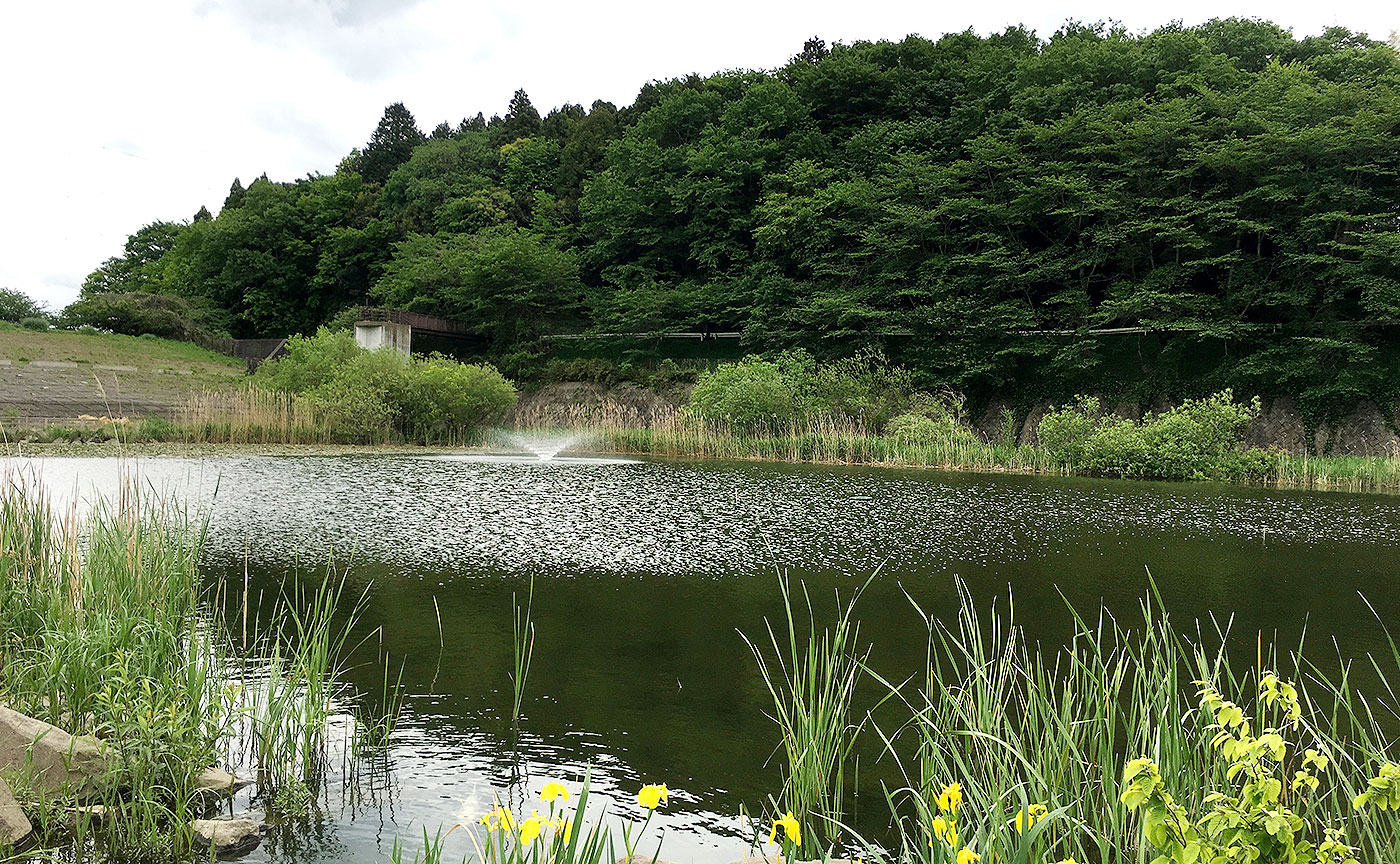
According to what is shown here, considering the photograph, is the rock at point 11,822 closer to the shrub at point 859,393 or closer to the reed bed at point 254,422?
the reed bed at point 254,422

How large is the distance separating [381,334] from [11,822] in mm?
32474

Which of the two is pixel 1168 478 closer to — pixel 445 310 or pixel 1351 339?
Result: pixel 1351 339

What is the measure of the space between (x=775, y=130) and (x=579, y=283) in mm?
10950

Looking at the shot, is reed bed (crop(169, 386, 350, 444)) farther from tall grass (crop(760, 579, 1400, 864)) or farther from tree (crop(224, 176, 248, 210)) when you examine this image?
tree (crop(224, 176, 248, 210))

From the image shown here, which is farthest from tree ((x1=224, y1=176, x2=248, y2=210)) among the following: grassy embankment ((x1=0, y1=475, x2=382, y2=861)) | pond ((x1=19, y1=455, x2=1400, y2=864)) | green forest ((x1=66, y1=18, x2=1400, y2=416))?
grassy embankment ((x1=0, y1=475, x2=382, y2=861))

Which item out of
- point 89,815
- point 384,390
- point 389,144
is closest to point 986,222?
point 384,390

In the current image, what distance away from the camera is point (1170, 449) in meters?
18.4

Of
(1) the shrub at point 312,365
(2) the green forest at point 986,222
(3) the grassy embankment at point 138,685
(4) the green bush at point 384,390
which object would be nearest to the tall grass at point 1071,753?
(3) the grassy embankment at point 138,685

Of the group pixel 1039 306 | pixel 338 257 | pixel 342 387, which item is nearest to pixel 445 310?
pixel 338 257

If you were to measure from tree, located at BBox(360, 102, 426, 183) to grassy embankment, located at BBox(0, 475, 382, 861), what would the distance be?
189 ft

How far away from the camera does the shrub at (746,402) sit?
23.6 m

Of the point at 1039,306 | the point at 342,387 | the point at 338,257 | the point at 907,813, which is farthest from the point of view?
the point at 338,257

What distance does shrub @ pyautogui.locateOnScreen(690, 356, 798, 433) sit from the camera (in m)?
23.6

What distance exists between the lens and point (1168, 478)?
18.5 m
